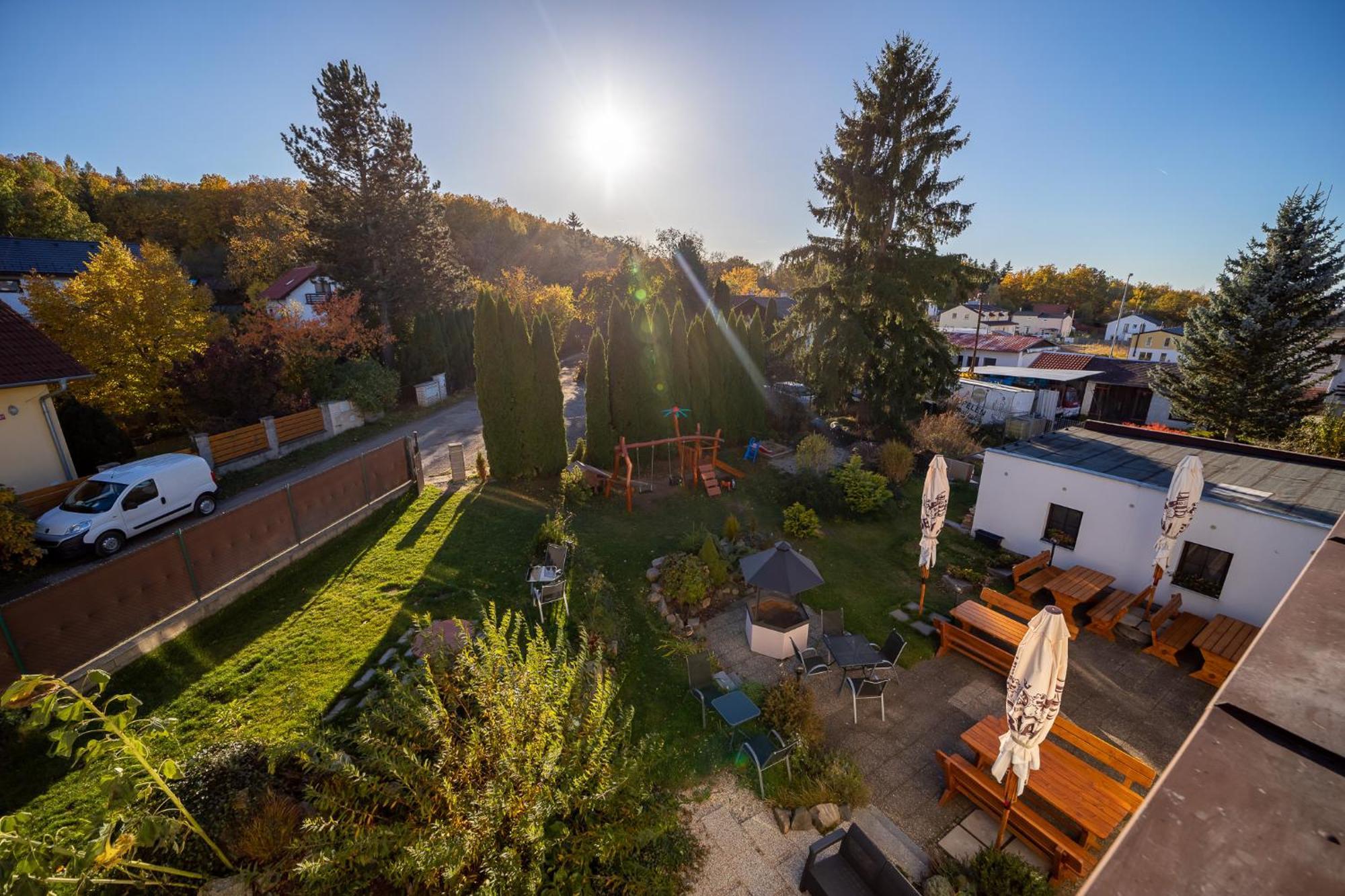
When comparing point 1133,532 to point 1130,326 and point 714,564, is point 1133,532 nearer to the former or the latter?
point 714,564

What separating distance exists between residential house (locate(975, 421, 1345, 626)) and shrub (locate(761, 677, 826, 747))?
7.70 metres

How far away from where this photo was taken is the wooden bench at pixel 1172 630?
9117mm

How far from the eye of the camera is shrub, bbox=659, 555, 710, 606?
1050 centimetres

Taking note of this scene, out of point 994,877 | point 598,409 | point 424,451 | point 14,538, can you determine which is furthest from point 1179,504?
point 14,538

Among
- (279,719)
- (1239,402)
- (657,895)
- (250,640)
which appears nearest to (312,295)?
(250,640)

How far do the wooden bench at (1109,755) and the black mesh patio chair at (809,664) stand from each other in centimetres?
316

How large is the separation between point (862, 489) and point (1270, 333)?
16.0 m

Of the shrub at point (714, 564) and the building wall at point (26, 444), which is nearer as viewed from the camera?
the shrub at point (714, 564)

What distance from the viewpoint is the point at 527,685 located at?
5449 millimetres

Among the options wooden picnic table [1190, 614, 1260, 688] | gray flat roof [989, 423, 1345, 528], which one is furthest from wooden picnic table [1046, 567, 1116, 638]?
gray flat roof [989, 423, 1345, 528]

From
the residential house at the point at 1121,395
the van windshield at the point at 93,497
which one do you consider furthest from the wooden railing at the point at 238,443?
the residential house at the point at 1121,395

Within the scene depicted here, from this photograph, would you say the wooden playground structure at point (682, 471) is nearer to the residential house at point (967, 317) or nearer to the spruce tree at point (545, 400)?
the spruce tree at point (545, 400)

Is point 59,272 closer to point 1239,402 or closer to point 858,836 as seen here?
point 858,836

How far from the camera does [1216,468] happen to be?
37.9ft
